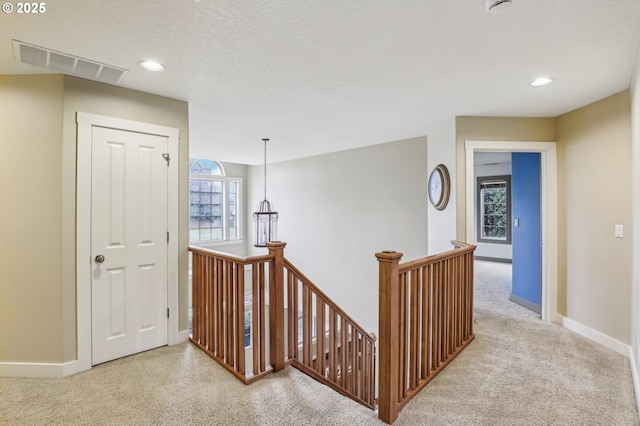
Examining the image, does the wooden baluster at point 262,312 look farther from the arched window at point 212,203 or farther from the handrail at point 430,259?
the arched window at point 212,203

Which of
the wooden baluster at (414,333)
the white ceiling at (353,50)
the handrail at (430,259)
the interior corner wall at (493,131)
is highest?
the white ceiling at (353,50)

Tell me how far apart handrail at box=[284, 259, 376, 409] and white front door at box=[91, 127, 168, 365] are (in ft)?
4.16

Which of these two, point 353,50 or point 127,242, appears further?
point 127,242

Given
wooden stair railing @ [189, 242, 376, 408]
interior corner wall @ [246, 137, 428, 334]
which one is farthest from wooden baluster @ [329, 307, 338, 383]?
interior corner wall @ [246, 137, 428, 334]

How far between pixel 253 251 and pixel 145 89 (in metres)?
5.27

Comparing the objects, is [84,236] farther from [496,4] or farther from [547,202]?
[547,202]

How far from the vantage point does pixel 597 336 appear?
303 centimetres

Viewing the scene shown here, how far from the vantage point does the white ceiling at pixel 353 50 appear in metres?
1.67

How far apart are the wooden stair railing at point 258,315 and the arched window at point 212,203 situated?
13.7 feet

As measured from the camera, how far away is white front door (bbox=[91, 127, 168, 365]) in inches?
104

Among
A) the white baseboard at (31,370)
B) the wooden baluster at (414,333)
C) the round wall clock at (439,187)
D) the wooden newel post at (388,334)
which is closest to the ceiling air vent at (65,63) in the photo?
the white baseboard at (31,370)

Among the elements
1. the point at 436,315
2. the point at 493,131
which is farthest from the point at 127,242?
the point at 493,131

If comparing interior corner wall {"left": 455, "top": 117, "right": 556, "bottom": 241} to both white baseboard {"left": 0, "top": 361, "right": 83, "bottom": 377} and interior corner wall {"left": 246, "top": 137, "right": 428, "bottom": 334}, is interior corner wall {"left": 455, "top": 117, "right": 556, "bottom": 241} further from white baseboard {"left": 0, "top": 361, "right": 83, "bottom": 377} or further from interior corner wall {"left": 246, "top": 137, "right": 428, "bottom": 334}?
white baseboard {"left": 0, "top": 361, "right": 83, "bottom": 377}

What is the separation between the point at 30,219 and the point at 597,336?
509 cm
